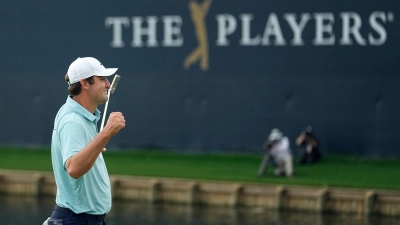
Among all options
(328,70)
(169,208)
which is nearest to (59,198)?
(169,208)

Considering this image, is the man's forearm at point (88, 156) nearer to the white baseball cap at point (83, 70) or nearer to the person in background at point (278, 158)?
the white baseball cap at point (83, 70)

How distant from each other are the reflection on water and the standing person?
30.8 ft

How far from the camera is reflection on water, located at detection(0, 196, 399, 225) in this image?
14.4 meters

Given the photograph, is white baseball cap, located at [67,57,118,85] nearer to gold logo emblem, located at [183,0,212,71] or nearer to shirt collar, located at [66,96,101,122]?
shirt collar, located at [66,96,101,122]

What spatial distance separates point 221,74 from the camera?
63.6 feet

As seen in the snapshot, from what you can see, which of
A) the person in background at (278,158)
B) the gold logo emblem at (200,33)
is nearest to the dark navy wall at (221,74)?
the gold logo emblem at (200,33)

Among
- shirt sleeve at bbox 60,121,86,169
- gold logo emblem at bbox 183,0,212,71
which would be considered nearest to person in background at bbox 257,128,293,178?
gold logo emblem at bbox 183,0,212,71

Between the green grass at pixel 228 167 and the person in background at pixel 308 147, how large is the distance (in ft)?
0.58

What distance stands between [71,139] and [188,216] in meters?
10.4

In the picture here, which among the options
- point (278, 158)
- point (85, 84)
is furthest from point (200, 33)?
point (85, 84)

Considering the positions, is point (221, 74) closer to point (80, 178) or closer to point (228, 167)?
point (228, 167)

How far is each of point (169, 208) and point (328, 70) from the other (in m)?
4.81

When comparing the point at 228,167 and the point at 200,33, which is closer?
the point at 228,167

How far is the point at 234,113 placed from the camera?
19.3 m
